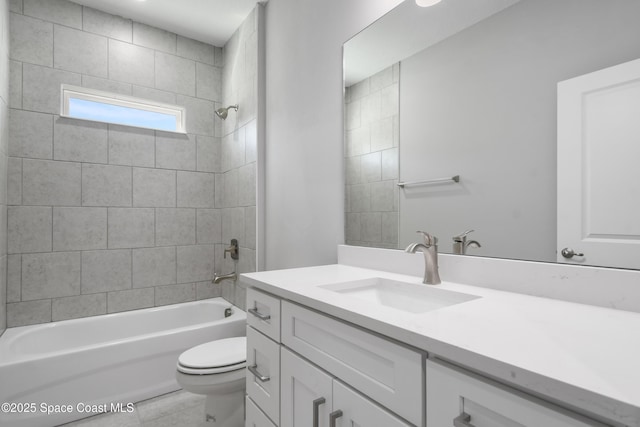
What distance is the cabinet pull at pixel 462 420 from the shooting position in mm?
565

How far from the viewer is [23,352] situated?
2.12 m

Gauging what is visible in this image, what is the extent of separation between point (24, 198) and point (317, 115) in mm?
2184

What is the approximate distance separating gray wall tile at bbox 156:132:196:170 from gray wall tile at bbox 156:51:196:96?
42 cm

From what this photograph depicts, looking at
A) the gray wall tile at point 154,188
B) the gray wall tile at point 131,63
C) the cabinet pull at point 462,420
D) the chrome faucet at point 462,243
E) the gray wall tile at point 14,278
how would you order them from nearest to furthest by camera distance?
the cabinet pull at point 462,420, the chrome faucet at point 462,243, the gray wall tile at point 14,278, the gray wall tile at point 131,63, the gray wall tile at point 154,188

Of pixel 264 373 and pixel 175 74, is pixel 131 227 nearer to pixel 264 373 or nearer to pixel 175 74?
pixel 175 74

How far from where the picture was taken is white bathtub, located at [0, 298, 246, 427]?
5.90 feet

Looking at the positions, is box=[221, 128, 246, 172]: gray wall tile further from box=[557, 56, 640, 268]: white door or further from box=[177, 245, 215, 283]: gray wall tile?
box=[557, 56, 640, 268]: white door

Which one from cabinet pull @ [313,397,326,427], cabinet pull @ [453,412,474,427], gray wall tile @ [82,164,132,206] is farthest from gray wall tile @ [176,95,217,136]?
cabinet pull @ [453,412,474,427]

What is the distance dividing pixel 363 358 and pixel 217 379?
1.18m

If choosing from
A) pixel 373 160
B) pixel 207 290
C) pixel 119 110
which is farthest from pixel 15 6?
pixel 373 160

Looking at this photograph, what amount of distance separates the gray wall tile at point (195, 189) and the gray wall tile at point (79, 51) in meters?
1.01

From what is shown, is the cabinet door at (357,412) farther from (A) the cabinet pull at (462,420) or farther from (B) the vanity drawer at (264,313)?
(B) the vanity drawer at (264,313)

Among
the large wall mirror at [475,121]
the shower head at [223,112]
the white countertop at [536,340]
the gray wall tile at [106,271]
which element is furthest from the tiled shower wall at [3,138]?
the white countertop at [536,340]

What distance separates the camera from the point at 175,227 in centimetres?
290
